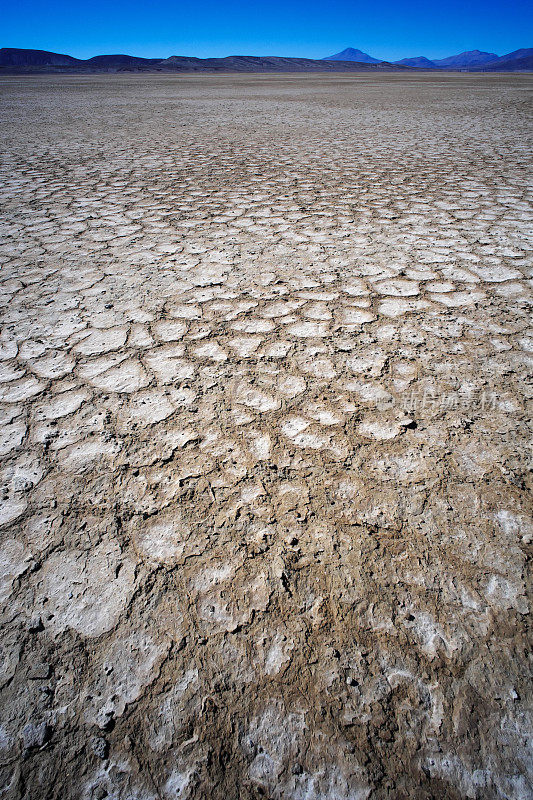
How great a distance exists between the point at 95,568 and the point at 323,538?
1.69 ft

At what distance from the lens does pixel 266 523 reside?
3.18 ft

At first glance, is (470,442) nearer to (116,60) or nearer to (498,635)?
(498,635)

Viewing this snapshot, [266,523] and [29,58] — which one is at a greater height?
[29,58]

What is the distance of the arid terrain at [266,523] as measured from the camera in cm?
66

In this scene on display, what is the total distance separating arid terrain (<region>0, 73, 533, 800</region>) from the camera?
665 millimetres

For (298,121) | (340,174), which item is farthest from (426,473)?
(298,121)

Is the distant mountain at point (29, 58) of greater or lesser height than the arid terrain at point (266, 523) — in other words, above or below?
above

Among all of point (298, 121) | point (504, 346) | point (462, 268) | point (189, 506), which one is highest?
point (298, 121)

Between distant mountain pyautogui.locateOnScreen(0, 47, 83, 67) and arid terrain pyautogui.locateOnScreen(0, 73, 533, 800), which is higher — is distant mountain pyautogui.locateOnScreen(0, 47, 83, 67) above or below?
above

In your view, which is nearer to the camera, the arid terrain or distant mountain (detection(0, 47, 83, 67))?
the arid terrain

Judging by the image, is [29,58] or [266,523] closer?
[266,523]

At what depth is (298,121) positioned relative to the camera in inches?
319

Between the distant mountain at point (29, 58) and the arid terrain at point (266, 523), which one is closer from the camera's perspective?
the arid terrain at point (266, 523)

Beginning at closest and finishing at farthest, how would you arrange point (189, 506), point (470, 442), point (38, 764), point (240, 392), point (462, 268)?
point (38, 764), point (189, 506), point (470, 442), point (240, 392), point (462, 268)
